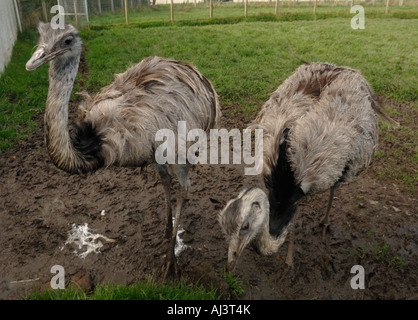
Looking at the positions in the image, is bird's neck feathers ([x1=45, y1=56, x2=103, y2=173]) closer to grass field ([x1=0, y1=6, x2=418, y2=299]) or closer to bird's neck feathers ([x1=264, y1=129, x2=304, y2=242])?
bird's neck feathers ([x1=264, y1=129, x2=304, y2=242])

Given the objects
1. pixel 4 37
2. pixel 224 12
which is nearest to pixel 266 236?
pixel 4 37

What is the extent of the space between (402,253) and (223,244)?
1.66 m

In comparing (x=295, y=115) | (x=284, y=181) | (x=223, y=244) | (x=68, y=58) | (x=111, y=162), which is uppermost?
(x=68, y=58)

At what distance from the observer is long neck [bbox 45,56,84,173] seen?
2.47 metres

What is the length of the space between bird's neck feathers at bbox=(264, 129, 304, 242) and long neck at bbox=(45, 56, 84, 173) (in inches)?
60.0

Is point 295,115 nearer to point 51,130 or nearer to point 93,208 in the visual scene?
point 51,130

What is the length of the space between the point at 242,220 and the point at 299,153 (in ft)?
2.55

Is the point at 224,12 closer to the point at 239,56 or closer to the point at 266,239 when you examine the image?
the point at 239,56

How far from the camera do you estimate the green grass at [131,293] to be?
8.69 ft

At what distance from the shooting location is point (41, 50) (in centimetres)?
240

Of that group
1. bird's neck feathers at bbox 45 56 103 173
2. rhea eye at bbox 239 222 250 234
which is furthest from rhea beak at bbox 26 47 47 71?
rhea eye at bbox 239 222 250 234

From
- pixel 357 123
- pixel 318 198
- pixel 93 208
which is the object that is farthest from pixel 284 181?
pixel 93 208

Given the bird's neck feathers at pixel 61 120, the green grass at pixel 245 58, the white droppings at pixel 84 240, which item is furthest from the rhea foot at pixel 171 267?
the green grass at pixel 245 58

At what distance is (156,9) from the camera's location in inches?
910
